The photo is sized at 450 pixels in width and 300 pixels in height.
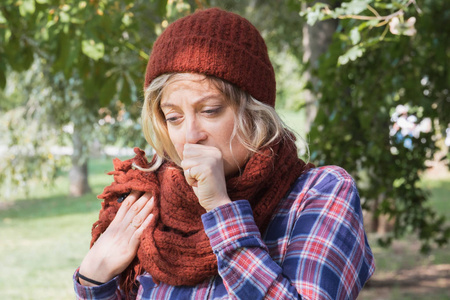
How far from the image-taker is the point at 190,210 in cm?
154

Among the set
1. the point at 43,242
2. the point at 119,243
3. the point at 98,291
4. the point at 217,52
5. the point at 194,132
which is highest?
the point at 217,52

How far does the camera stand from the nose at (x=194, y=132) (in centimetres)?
144

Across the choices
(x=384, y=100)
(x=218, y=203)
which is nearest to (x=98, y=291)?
(x=218, y=203)

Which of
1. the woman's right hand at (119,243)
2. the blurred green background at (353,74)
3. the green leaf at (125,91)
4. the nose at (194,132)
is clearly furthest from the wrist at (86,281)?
the green leaf at (125,91)

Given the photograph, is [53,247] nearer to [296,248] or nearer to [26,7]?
[26,7]

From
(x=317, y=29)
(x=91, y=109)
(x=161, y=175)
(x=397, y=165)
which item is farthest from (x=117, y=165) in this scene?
(x=91, y=109)

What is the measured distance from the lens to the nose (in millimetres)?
1436

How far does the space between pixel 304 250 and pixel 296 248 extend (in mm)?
25

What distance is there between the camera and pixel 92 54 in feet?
10.4

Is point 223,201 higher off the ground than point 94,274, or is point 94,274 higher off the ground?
point 223,201

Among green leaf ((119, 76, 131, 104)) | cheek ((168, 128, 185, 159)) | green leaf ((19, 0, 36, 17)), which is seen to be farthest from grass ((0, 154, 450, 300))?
cheek ((168, 128, 185, 159))

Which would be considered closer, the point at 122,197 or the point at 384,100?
the point at 122,197

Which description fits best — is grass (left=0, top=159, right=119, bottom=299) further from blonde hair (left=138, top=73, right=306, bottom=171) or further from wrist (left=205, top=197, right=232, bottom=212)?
wrist (left=205, top=197, right=232, bottom=212)

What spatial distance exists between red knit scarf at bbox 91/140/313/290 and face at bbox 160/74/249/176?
0.23ft
